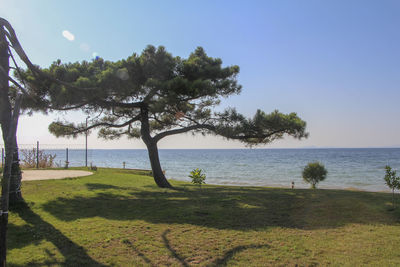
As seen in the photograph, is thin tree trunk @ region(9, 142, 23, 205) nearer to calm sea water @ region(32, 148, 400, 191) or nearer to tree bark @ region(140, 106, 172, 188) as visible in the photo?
tree bark @ region(140, 106, 172, 188)

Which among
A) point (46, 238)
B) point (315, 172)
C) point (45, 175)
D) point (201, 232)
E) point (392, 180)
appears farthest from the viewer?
point (315, 172)

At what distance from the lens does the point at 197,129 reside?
12586 millimetres

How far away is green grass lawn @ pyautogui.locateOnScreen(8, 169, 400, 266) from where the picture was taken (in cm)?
394

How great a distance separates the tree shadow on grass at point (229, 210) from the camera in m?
5.97

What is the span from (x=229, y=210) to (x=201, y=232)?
1985mm

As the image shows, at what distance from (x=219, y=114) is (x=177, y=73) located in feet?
8.56

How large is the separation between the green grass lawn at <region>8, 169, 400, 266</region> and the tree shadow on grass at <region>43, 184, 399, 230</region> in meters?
0.02

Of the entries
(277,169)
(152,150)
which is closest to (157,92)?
(152,150)

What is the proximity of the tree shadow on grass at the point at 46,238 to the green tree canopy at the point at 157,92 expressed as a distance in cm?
450

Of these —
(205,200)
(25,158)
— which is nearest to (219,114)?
(205,200)

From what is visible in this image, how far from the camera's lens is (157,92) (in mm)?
10836

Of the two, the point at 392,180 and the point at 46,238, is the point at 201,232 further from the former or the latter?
the point at 392,180

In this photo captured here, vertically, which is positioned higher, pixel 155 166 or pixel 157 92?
pixel 157 92

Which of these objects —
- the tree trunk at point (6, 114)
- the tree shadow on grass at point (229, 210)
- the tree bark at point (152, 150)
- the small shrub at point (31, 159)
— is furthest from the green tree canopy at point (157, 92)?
the small shrub at point (31, 159)
